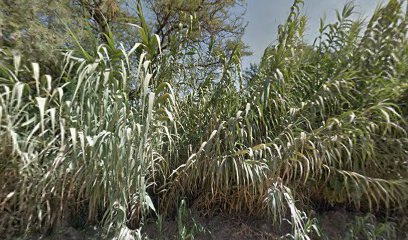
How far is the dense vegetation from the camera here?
1451mm

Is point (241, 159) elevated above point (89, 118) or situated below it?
below

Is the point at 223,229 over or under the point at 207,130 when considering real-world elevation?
under

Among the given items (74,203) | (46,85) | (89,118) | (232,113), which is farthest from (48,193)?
(232,113)

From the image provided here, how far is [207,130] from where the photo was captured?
1.89 metres

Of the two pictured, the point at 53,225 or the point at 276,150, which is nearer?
the point at 53,225

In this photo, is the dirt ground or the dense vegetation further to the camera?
the dirt ground

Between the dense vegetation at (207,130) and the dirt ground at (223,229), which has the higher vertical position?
the dense vegetation at (207,130)

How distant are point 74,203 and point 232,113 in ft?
4.11

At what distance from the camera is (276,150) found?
69.1 inches

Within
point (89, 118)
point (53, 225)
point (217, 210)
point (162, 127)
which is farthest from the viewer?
point (217, 210)

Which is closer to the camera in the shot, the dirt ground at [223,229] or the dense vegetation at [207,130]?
the dense vegetation at [207,130]

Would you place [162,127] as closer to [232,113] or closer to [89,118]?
[89,118]

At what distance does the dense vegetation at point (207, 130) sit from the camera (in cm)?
145

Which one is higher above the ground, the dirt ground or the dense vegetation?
the dense vegetation
